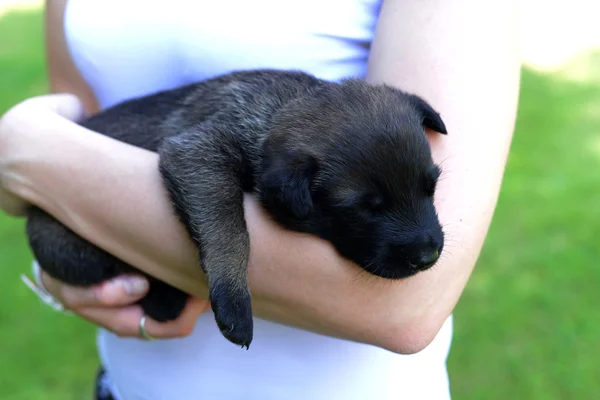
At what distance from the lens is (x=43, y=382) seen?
4.55 metres

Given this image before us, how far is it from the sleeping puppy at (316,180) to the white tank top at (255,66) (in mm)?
142

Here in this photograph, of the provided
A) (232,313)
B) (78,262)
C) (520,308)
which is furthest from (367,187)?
(520,308)

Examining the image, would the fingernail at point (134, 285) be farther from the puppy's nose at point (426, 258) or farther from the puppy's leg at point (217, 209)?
the puppy's nose at point (426, 258)

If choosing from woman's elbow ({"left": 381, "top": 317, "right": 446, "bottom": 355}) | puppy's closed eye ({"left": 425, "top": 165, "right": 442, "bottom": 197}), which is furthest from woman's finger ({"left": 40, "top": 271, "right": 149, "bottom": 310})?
puppy's closed eye ({"left": 425, "top": 165, "right": 442, "bottom": 197})

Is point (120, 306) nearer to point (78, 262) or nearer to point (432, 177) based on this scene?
point (78, 262)

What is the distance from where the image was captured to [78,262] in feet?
7.43

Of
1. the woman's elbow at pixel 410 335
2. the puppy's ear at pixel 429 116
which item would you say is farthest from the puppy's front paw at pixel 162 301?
the puppy's ear at pixel 429 116

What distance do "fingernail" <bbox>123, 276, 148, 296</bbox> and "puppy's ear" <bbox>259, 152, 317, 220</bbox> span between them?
0.60 metres

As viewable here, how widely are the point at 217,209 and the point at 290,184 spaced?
26cm

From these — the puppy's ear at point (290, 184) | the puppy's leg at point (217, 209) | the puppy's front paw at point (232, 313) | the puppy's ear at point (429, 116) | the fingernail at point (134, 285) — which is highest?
the puppy's ear at point (429, 116)

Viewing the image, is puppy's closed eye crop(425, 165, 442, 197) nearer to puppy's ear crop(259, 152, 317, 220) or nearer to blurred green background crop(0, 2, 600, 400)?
puppy's ear crop(259, 152, 317, 220)

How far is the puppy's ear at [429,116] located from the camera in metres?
1.82

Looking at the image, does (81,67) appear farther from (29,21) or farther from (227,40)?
(29,21)

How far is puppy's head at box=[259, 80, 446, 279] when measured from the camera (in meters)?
1.76
